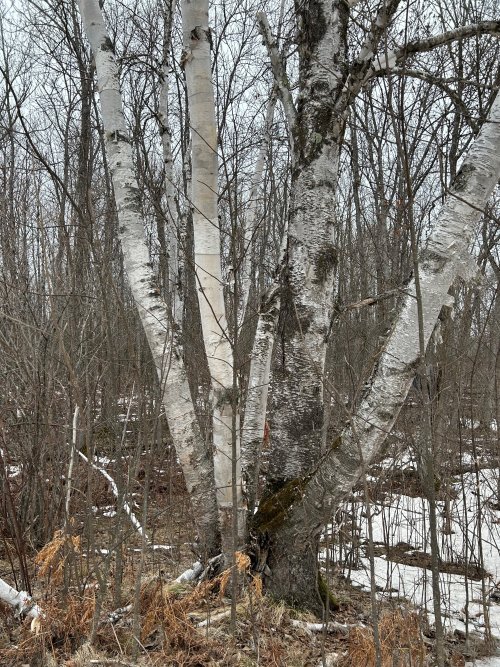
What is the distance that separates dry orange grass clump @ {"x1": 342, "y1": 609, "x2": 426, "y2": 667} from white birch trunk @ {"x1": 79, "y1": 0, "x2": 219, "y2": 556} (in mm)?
950

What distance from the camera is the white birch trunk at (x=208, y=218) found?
2896 mm

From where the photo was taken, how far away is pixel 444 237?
2342mm

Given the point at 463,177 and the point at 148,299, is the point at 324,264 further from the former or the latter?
the point at 148,299

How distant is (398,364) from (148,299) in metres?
1.45

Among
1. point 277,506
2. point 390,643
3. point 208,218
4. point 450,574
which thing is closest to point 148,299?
point 208,218

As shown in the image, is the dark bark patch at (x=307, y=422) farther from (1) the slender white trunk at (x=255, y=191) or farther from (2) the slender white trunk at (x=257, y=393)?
(1) the slender white trunk at (x=255, y=191)

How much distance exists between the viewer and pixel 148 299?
308 centimetres

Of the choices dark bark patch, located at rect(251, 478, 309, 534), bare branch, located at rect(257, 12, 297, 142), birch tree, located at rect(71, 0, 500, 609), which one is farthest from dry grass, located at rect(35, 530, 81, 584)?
bare branch, located at rect(257, 12, 297, 142)

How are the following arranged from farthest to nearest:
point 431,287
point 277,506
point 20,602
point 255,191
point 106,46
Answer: point 255,191 < point 106,46 < point 277,506 < point 20,602 < point 431,287

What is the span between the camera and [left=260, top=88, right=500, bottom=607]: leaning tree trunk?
2.32 meters

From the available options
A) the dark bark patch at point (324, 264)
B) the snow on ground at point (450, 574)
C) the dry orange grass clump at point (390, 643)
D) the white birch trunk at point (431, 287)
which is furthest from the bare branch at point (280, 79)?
the dry orange grass clump at point (390, 643)

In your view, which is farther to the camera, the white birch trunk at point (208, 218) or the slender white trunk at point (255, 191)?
the slender white trunk at point (255, 191)

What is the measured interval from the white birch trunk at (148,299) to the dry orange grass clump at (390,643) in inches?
37.4

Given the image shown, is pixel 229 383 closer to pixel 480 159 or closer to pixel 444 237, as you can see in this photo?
pixel 444 237
